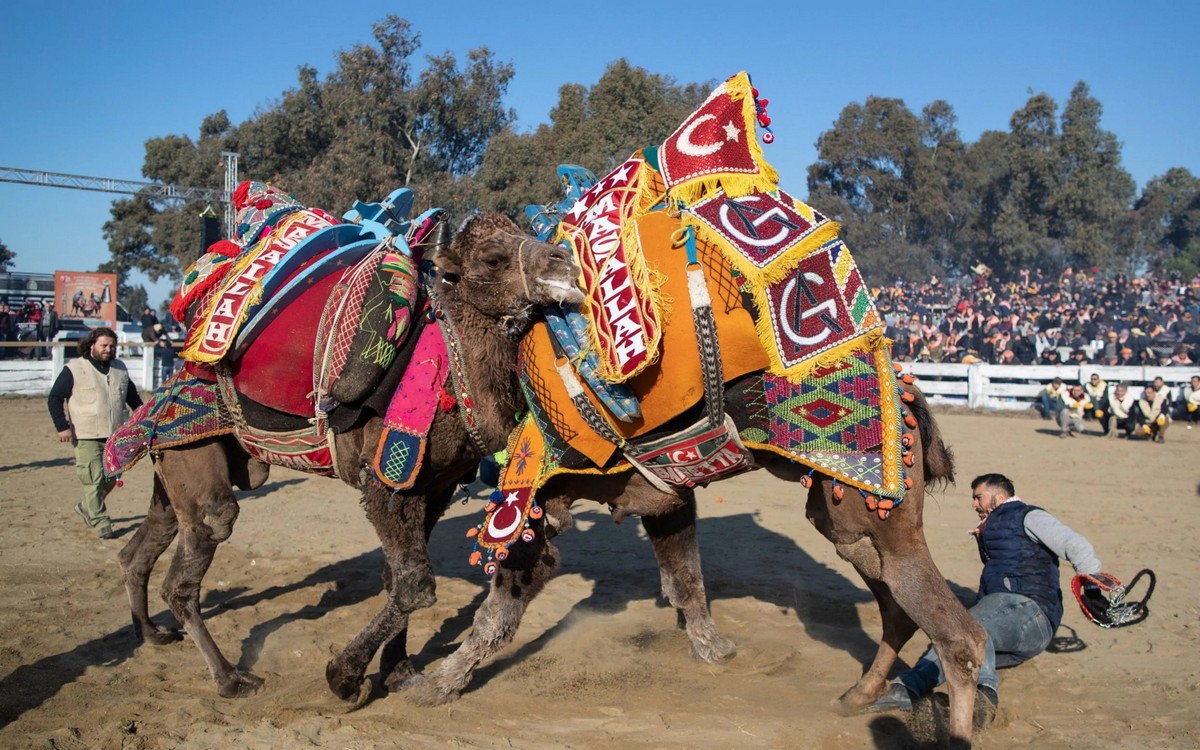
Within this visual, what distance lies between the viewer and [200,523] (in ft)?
16.9

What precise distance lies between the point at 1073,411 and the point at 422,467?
50.6 feet

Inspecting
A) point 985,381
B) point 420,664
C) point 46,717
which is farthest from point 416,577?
point 985,381

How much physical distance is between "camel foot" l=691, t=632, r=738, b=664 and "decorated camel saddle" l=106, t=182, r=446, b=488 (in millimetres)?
2080

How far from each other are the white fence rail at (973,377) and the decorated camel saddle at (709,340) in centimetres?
1747

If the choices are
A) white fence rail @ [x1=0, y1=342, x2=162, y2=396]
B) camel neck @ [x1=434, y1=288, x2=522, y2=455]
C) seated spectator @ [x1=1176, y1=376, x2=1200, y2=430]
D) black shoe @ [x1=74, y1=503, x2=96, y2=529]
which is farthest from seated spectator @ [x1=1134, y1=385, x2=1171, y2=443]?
white fence rail @ [x1=0, y1=342, x2=162, y2=396]

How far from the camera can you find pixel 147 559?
5.72 m

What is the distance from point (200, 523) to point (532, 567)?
1.92m

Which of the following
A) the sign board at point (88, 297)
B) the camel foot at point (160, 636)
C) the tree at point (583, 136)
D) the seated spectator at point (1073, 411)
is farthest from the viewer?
the sign board at point (88, 297)

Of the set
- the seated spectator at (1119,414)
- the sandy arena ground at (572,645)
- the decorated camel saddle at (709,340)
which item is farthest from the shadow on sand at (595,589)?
the seated spectator at (1119,414)

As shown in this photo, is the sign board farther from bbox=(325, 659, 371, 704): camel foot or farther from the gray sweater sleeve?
the gray sweater sleeve

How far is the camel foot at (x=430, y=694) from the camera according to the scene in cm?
464

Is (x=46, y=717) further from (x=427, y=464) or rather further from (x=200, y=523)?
(x=427, y=464)

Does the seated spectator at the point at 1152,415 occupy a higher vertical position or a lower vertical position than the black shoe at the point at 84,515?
higher

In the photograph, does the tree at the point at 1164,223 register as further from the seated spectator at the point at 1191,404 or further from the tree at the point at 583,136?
the seated spectator at the point at 1191,404
